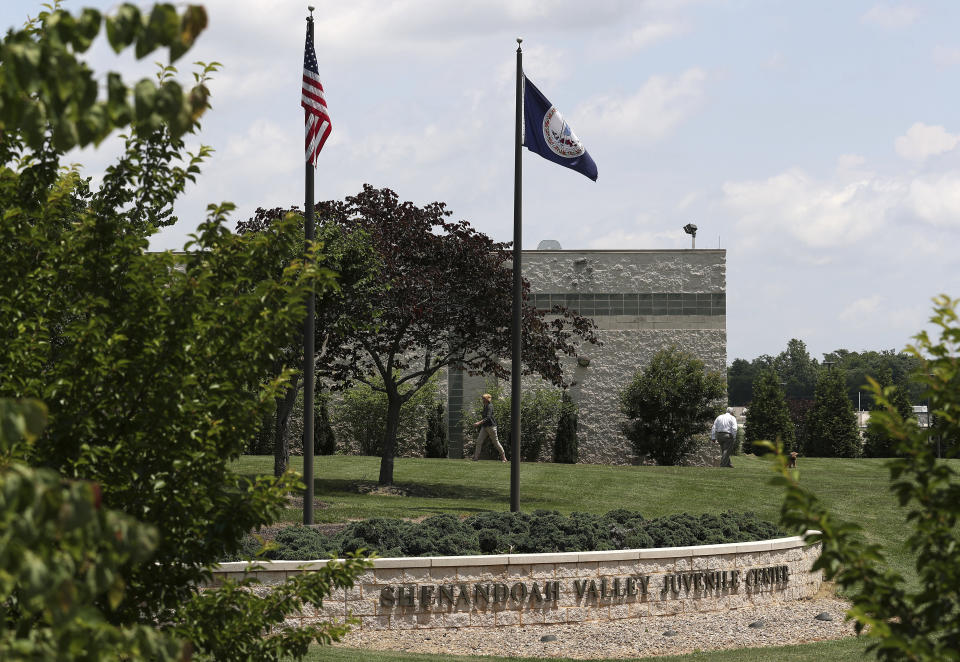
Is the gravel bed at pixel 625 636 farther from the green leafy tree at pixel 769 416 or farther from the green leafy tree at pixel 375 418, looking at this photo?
the green leafy tree at pixel 769 416

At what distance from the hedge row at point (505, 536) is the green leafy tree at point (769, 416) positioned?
1058 inches

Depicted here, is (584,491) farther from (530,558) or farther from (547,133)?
(530,558)

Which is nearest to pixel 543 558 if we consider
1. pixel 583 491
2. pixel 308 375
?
pixel 308 375

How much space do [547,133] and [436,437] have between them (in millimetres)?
19153

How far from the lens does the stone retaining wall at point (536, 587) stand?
1104 cm

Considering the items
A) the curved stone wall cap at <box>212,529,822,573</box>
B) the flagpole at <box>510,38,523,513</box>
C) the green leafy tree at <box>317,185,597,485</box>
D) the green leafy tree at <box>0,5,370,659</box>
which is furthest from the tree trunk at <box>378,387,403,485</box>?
the green leafy tree at <box>0,5,370,659</box>

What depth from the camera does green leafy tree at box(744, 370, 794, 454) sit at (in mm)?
40125

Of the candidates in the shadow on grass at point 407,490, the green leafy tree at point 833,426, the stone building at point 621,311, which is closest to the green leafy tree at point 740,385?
the green leafy tree at point 833,426

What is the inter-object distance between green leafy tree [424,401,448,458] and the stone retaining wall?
21.9 meters

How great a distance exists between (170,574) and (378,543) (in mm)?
7340

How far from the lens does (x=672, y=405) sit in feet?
115

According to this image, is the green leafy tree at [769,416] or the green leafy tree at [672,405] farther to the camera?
the green leafy tree at [769,416]

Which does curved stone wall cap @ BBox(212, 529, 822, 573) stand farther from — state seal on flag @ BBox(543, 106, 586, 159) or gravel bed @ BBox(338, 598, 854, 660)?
state seal on flag @ BBox(543, 106, 586, 159)

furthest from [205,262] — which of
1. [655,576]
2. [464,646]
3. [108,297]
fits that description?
[655,576]
